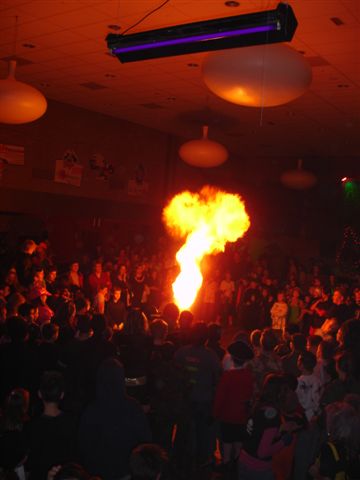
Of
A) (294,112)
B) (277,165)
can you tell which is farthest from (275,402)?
(277,165)

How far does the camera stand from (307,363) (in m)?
5.23

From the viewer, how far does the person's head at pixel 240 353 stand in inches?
200

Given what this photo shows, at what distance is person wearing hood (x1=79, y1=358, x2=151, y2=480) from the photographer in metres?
3.59

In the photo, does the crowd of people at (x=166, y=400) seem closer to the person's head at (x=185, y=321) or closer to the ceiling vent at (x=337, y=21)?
the person's head at (x=185, y=321)

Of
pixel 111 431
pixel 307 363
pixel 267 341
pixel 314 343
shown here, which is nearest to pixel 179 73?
pixel 314 343

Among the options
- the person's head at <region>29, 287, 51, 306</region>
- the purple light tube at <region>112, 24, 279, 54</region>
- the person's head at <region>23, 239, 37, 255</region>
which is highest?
the purple light tube at <region>112, 24, 279, 54</region>

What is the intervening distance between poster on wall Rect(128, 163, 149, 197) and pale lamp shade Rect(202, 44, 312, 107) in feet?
31.8

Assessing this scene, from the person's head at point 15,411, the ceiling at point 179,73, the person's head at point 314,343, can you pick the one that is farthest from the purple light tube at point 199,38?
the person's head at point 314,343

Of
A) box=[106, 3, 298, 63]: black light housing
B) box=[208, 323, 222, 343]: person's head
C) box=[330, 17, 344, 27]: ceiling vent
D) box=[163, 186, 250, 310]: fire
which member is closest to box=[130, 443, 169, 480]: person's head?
box=[106, 3, 298, 63]: black light housing

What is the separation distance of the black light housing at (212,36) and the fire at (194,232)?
710cm

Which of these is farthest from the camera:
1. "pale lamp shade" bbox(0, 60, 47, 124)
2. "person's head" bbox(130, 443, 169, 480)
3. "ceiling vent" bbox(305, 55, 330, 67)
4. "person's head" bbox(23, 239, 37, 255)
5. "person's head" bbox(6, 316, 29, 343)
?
"person's head" bbox(23, 239, 37, 255)

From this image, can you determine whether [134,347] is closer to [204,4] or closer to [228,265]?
[204,4]

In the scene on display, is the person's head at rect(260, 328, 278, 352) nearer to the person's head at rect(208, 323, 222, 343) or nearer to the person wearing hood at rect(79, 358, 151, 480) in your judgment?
the person's head at rect(208, 323, 222, 343)

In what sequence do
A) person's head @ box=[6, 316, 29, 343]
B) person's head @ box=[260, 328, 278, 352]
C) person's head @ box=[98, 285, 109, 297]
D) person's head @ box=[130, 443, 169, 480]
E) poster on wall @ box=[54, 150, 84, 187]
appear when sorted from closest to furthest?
person's head @ box=[130, 443, 169, 480] → person's head @ box=[6, 316, 29, 343] → person's head @ box=[260, 328, 278, 352] → person's head @ box=[98, 285, 109, 297] → poster on wall @ box=[54, 150, 84, 187]
